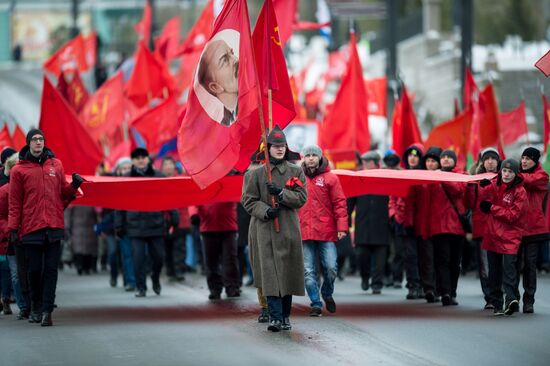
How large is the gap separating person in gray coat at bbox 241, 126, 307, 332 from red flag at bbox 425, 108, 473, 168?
→ 8963mm

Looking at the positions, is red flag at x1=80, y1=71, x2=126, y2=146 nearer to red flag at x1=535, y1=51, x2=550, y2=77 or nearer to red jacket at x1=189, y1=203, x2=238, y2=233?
red jacket at x1=189, y1=203, x2=238, y2=233

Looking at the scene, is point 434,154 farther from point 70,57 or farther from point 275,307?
point 70,57

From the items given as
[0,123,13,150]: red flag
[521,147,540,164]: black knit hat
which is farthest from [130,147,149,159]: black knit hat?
[521,147,540,164]: black knit hat

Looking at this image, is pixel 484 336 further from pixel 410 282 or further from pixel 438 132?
pixel 438 132

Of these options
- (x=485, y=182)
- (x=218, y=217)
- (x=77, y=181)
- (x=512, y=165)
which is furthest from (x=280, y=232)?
(x=218, y=217)

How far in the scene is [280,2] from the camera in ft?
77.2

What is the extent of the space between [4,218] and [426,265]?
4983 mm

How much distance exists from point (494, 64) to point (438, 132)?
16.6m

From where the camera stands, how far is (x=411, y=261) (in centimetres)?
1689

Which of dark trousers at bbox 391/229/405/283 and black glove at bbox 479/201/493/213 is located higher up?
black glove at bbox 479/201/493/213

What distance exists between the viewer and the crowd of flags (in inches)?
537

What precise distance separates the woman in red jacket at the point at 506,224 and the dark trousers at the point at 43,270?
442 cm

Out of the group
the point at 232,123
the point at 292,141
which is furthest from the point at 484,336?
the point at 292,141

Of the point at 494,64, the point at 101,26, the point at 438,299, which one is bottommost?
the point at 438,299
